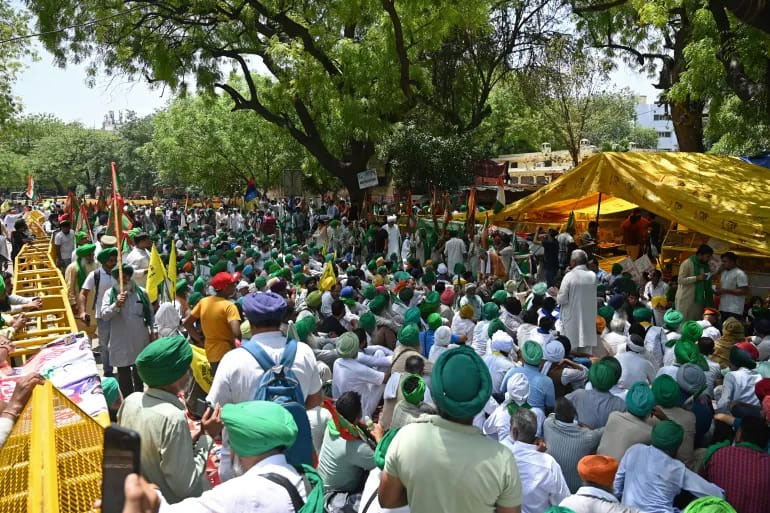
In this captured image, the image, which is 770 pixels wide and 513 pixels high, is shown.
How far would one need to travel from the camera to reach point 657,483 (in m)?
3.76

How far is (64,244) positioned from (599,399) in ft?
35.5

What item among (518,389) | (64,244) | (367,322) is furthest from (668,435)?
(64,244)

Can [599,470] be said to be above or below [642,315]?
below

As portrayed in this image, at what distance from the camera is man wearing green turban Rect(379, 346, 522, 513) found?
2406 mm

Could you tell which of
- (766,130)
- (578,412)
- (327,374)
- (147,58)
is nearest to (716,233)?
(578,412)

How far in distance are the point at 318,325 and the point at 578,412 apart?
10.8 ft

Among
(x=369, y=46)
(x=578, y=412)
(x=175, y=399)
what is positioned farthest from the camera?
(x=369, y=46)

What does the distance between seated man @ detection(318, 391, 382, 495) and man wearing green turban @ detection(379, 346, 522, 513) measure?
128 cm

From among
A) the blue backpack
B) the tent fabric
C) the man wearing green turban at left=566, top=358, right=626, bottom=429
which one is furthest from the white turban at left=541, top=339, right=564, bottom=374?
the tent fabric

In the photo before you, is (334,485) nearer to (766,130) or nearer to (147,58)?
(766,130)

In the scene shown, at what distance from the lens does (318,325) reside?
285 inches

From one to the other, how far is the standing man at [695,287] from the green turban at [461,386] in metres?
Answer: 7.28

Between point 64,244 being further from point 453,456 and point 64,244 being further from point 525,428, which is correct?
point 453,456

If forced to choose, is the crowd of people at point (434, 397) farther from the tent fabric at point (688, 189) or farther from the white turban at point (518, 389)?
the tent fabric at point (688, 189)
